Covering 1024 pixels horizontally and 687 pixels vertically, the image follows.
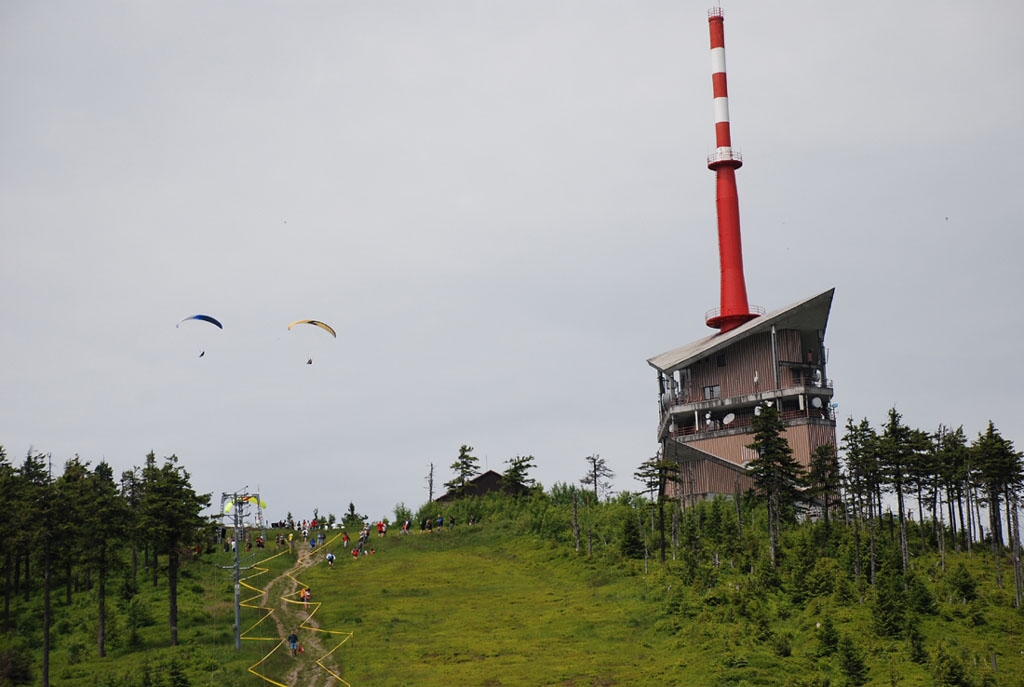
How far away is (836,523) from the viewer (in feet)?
257

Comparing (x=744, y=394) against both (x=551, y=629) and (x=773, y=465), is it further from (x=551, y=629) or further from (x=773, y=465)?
(x=551, y=629)

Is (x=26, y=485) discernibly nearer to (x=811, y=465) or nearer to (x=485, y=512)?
(x=485, y=512)

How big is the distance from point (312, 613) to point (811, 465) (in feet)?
128

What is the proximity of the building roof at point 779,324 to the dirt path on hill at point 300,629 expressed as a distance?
36.1 m

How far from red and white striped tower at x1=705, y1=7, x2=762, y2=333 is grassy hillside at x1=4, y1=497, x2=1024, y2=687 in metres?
26.0

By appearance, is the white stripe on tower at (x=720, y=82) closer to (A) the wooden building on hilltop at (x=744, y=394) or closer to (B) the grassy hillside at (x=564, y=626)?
(A) the wooden building on hilltop at (x=744, y=394)

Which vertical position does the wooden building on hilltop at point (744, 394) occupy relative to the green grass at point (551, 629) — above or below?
above

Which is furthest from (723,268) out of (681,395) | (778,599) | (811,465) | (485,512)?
(778,599)

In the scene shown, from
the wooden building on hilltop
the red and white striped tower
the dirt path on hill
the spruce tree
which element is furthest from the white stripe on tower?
the dirt path on hill

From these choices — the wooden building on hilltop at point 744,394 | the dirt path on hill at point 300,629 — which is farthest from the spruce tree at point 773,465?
the dirt path on hill at point 300,629

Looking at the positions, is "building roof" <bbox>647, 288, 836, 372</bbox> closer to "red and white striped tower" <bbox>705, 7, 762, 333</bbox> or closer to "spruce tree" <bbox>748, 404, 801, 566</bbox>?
"red and white striped tower" <bbox>705, 7, 762, 333</bbox>

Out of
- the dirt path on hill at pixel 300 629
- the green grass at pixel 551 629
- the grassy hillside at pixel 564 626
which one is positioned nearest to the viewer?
the grassy hillside at pixel 564 626

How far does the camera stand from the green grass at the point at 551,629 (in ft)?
167

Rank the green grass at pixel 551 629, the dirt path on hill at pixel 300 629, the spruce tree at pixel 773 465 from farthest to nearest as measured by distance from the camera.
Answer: the spruce tree at pixel 773 465, the dirt path on hill at pixel 300 629, the green grass at pixel 551 629
